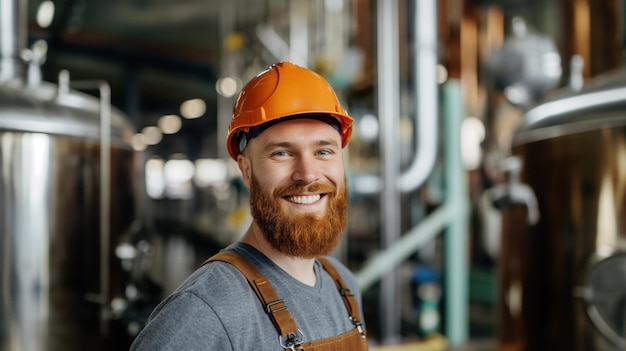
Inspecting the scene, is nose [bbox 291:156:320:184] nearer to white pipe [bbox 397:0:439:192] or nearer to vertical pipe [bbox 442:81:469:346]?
white pipe [bbox 397:0:439:192]

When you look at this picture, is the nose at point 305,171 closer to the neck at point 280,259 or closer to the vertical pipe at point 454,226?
the neck at point 280,259

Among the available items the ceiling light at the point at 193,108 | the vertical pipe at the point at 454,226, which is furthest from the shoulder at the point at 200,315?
the ceiling light at the point at 193,108

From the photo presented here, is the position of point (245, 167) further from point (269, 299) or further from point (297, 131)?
point (269, 299)

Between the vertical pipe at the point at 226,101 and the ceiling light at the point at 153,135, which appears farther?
the ceiling light at the point at 153,135

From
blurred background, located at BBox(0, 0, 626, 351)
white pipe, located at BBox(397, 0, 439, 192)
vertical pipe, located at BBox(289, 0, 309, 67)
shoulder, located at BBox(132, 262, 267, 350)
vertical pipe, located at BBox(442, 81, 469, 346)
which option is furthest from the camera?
vertical pipe, located at BBox(289, 0, 309, 67)

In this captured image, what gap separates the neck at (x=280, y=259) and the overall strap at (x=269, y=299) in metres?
0.08

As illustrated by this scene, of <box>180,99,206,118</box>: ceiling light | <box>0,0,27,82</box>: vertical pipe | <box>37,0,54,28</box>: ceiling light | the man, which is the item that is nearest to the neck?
the man

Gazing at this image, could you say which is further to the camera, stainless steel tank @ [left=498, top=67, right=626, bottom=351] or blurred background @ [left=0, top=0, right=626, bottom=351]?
blurred background @ [left=0, top=0, right=626, bottom=351]

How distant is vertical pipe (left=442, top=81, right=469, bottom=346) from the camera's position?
495 cm

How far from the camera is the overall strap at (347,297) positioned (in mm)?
1522

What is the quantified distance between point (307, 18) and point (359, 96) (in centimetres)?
140

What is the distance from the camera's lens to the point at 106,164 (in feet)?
10.7

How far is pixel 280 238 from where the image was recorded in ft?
4.42

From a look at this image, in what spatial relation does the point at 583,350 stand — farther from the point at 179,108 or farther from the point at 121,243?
the point at 179,108
